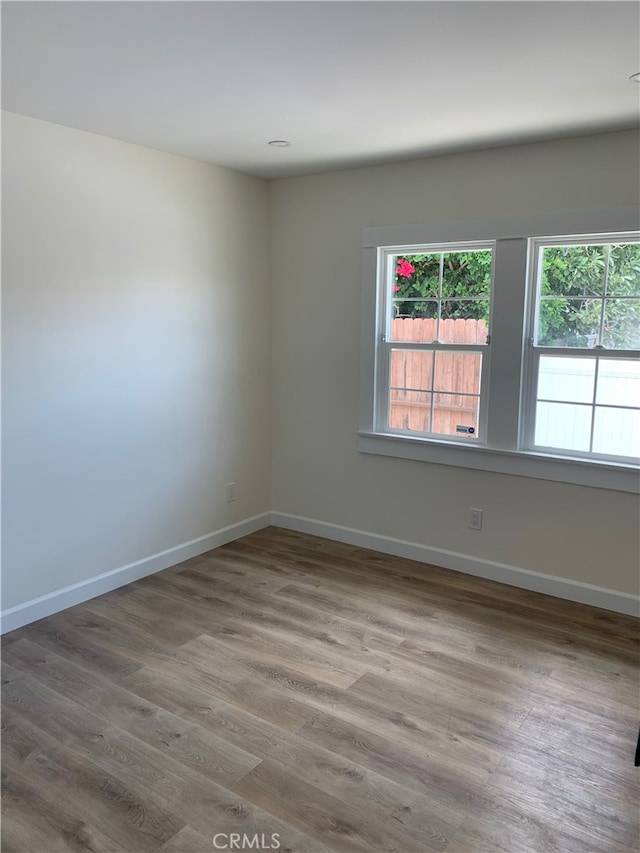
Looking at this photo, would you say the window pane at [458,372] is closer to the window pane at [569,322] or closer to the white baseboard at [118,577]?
the window pane at [569,322]

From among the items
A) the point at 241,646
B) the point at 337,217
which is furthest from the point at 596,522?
the point at 337,217

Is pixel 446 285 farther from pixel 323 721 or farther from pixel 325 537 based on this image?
pixel 323 721

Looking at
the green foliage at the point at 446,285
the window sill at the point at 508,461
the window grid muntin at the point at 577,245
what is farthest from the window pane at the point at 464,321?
the window sill at the point at 508,461

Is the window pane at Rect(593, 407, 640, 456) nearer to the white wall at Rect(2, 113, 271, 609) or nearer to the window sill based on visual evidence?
the window sill

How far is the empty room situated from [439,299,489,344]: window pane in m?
0.02

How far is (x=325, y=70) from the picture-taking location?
2.33 metres

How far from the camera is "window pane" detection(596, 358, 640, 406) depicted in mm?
3264

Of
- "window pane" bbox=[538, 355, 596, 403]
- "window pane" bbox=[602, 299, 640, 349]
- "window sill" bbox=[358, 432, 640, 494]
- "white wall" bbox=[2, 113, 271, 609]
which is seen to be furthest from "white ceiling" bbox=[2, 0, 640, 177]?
"window sill" bbox=[358, 432, 640, 494]

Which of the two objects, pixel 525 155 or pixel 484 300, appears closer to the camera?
pixel 525 155

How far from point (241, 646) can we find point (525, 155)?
294 cm

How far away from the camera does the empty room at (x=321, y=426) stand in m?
2.05

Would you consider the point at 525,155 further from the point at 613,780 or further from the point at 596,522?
the point at 613,780

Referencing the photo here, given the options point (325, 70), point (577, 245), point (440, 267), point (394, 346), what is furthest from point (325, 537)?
point (325, 70)

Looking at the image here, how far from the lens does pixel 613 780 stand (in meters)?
2.15
